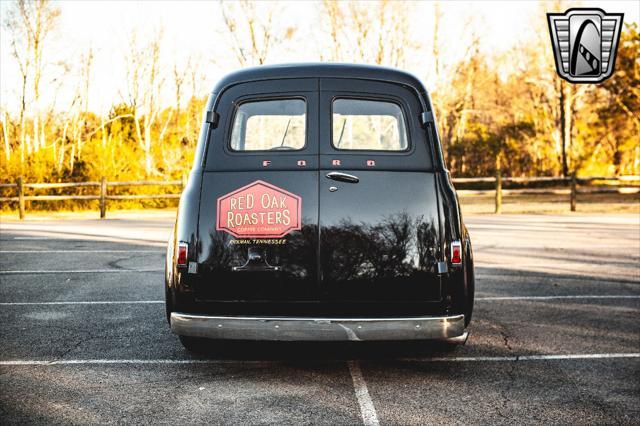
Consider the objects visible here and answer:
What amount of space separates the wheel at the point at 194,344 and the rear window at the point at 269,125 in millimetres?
1562

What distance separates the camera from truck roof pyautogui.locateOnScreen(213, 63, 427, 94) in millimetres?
4883

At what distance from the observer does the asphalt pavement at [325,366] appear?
13.5 feet

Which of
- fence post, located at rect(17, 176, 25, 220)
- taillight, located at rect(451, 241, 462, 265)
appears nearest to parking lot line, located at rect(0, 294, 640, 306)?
taillight, located at rect(451, 241, 462, 265)

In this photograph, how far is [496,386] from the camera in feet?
15.2

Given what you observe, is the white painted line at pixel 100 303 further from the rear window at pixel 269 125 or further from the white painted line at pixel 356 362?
the rear window at pixel 269 125

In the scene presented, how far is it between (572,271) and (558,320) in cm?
341

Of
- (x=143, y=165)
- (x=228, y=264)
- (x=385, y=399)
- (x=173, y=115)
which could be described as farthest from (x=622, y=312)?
(x=173, y=115)

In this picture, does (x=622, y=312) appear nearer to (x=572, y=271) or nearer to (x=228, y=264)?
(x=572, y=271)

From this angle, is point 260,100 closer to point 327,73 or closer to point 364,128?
point 327,73

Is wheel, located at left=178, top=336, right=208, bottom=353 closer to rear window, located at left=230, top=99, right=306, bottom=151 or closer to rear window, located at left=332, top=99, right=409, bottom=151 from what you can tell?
rear window, located at left=230, top=99, right=306, bottom=151

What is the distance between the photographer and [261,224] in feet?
14.9

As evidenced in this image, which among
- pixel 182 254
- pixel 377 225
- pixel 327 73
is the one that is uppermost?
pixel 327 73

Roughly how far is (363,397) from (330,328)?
49 cm
